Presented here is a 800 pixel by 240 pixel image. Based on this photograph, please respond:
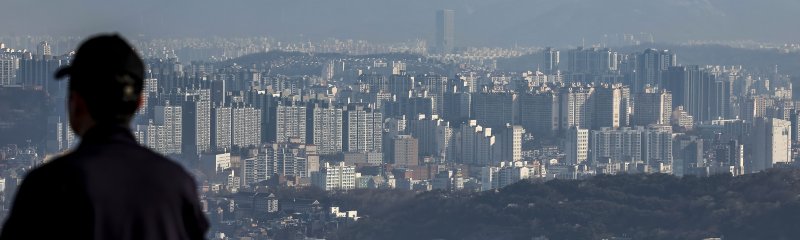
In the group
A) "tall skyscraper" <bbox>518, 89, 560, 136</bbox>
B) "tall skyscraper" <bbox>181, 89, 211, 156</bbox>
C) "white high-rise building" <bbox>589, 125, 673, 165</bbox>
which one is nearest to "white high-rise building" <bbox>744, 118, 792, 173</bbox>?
"white high-rise building" <bbox>589, 125, 673, 165</bbox>

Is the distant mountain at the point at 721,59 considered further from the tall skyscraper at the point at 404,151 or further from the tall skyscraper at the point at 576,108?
the tall skyscraper at the point at 404,151

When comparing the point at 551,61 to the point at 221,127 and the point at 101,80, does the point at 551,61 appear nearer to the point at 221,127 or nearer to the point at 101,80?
the point at 221,127

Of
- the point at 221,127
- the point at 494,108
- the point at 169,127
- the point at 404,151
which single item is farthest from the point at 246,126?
the point at 494,108

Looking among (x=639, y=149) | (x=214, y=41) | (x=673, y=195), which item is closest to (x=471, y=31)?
(x=214, y=41)

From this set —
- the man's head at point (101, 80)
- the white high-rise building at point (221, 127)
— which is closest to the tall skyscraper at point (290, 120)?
the white high-rise building at point (221, 127)

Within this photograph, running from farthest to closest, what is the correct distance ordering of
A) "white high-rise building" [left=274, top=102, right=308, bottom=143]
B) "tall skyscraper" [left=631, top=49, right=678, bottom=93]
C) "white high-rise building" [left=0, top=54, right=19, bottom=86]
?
"tall skyscraper" [left=631, top=49, right=678, bottom=93] → "white high-rise building" [left=274, top=102, right=308, bottom=143] → "white high-rise building" [left=0, top=54, right=19, bottom=86]

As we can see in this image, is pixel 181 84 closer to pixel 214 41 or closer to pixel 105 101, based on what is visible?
pixel 214 41

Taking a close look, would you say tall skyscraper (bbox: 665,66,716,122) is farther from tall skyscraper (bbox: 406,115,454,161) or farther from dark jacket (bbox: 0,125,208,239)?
dark jacket (bbox: 0,125,208,239)
